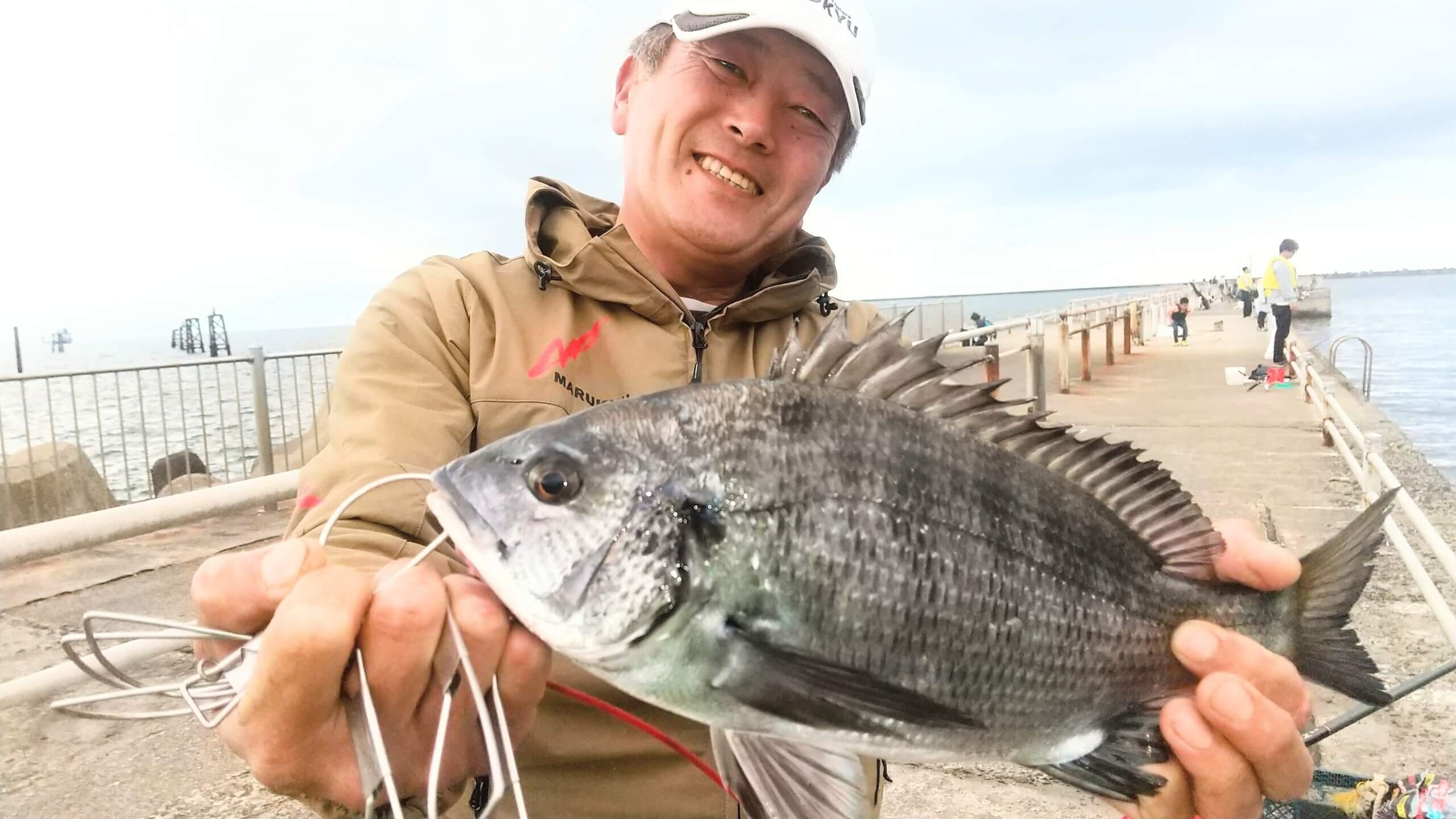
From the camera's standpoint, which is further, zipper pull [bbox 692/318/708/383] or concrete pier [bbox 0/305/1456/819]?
concrete pier [bbox 0/305/1456/819]

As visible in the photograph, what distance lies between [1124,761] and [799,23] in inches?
69.8

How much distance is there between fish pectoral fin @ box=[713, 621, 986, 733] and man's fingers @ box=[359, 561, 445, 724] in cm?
43

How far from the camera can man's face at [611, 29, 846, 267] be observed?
204 cm

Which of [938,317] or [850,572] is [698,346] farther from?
[938,317]

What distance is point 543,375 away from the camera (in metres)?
1.88

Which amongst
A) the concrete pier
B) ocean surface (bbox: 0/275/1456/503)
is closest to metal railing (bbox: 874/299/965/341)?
ocean surface (bbox: 0/275/1456/503)

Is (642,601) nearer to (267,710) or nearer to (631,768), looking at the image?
(267,710)

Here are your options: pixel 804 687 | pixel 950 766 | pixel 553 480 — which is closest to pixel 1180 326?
pixel 950 766

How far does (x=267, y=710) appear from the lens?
1049mm

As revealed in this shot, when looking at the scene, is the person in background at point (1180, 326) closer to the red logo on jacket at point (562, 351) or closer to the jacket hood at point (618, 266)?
the jacket hood at point (618, 266)

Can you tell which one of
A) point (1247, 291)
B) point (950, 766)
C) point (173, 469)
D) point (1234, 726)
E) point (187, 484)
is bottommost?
point (950, 766)

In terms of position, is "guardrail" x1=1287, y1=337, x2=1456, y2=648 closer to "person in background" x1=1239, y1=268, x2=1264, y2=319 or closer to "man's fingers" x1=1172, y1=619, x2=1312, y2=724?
"man's fingers" x1=1172, y1=619, x2=1312, y2=724

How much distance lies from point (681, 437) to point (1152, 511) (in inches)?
41.7

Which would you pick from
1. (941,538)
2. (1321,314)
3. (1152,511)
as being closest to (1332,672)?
(1152,511)
